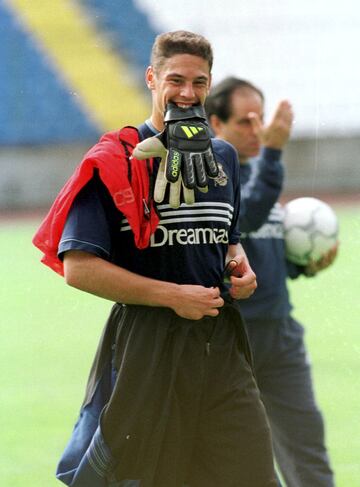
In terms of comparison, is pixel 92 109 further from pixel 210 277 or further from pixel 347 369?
pixel 210 277

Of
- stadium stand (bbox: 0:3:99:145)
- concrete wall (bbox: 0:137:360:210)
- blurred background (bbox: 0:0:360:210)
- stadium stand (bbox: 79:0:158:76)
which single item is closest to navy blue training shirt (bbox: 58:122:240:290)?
blurred background (bbox: 0:0:360:210)

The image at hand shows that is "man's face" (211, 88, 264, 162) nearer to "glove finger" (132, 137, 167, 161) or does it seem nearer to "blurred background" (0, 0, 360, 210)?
"glove finger" (132, 137, 167, 161)

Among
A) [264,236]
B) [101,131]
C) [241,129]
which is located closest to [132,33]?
[101,131]

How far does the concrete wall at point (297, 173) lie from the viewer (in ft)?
66.2

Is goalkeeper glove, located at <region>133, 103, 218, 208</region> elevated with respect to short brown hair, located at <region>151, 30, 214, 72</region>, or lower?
lower

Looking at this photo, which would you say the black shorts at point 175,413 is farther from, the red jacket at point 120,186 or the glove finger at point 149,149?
the glove finger at point 149,149

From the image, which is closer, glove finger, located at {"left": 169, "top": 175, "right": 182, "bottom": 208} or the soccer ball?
glove finger, located at {"left": 169, "top": 175, "right": 182, "bottom": 208}

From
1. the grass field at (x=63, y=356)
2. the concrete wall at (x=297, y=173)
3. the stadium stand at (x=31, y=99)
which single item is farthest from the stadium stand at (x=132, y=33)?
the grass field at (x=63, y=356)

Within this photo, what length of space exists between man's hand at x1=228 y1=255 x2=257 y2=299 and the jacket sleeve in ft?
3.14

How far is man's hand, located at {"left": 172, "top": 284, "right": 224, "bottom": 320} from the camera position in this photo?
10.9ft

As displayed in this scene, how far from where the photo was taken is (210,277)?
3477mm

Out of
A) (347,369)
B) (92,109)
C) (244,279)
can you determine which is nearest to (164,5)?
(92,109)

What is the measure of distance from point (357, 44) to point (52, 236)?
17.5 meters

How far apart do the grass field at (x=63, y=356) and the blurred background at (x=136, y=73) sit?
20.4ft
